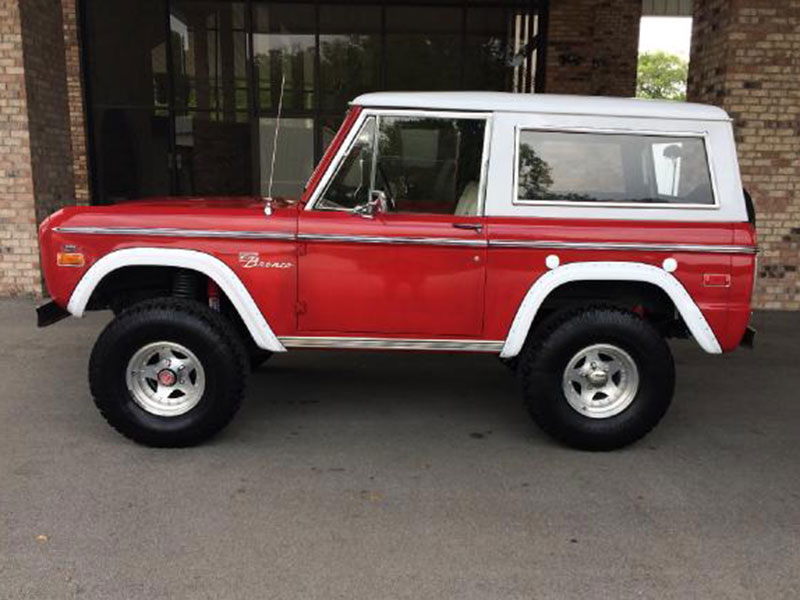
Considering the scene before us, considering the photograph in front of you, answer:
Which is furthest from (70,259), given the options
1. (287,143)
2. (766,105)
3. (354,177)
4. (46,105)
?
(287,143)

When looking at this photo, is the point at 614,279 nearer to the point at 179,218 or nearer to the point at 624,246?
the point at 624,246

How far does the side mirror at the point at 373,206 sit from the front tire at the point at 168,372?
1024 mm

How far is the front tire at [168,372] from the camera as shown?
13.1 ft

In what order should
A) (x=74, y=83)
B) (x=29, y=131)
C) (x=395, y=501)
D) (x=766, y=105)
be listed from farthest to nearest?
(x=74, y=83), (x=29, y=131), (x=766, y=105), (x=395, y=501)

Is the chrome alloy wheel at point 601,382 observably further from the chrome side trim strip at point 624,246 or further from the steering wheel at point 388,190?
the steering wheel at point 388,190

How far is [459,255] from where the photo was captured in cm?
399

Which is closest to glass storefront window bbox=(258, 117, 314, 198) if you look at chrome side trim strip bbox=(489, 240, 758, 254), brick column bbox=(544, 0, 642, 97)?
brick column bbox=(544, 0, 642, 97)

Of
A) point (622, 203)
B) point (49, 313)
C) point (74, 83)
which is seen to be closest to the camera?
point (622, 203)

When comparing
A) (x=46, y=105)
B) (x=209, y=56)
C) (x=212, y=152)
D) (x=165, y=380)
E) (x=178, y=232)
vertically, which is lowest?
(x=165, y=380)

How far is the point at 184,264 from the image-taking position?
13.0 feet

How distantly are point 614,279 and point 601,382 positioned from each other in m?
0.62

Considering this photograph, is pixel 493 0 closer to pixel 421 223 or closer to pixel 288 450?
pixel 421 223

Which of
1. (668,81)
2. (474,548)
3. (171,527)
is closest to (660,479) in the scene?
(474,548)

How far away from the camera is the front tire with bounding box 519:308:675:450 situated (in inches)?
159
